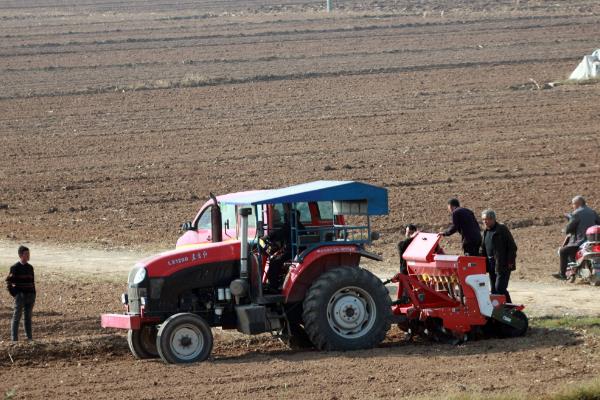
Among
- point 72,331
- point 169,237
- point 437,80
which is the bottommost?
point 72,331

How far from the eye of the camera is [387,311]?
14.6 m

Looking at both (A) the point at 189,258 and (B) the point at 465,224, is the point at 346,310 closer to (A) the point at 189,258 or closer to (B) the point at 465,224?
(A) the point at 189,258

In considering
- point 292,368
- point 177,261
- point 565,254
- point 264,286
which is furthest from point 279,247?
point 565,254

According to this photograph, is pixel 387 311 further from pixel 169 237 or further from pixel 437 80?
pixel 437 80

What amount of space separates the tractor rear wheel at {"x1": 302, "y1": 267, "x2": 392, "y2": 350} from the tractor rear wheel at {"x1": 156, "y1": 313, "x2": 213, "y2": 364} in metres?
1.17

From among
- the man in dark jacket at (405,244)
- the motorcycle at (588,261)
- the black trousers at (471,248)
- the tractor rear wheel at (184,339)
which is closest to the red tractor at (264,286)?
the tractor rear wheel at (184,339)

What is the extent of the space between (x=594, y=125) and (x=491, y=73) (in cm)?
1162

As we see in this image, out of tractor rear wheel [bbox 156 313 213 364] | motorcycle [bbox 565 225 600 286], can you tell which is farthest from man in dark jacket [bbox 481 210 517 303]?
tractor rear wheel [bbox 156 313 213 364]

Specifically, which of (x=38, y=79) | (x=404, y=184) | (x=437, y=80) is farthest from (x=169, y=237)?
(x=38, y=79)

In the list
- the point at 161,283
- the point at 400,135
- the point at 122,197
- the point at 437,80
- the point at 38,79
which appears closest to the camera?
the point at 161,283

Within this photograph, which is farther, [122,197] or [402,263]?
[122,197]

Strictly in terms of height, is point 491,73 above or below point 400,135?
above

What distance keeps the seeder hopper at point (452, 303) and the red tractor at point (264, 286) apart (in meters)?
0.69

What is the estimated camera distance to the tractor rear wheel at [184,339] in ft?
45.7
